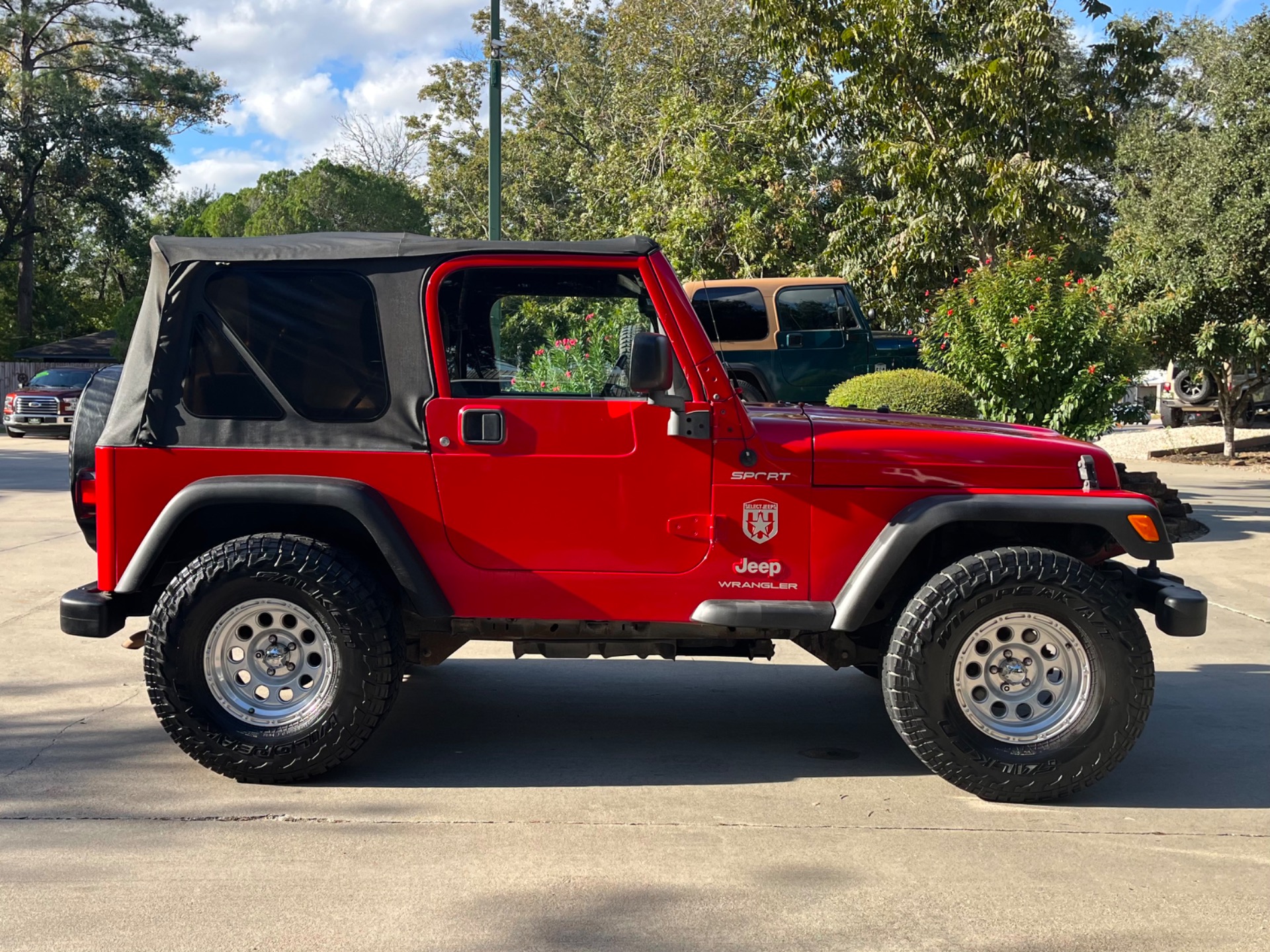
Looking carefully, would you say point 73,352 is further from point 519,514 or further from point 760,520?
point 760,520

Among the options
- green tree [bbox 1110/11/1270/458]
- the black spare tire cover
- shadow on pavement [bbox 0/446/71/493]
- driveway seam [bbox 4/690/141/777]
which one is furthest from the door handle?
green tree [bbox 1110/11/1270/458]

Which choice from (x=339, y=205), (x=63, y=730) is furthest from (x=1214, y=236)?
(x=339, y=205)

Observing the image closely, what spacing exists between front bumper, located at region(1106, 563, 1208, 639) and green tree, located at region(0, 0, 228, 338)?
41613 mm

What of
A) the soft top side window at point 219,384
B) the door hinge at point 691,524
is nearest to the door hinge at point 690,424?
the door hinge at point 691,524

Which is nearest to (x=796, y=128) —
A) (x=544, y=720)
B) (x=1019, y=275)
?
(x=1019, y=275)

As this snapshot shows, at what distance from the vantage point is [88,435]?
4.92 m

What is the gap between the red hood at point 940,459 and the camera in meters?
4.50

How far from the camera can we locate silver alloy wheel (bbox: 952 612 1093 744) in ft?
14.6

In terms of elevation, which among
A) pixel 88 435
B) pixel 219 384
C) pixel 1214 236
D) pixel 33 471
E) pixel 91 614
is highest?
pixel 1214 236

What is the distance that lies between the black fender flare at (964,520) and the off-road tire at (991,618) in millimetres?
148

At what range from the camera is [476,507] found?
449cm

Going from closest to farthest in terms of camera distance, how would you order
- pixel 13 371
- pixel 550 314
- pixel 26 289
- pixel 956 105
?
pixel 550 314 → pixel 956 105 → pixel 13 371 → pixel 26 289

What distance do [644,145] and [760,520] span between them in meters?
22.1

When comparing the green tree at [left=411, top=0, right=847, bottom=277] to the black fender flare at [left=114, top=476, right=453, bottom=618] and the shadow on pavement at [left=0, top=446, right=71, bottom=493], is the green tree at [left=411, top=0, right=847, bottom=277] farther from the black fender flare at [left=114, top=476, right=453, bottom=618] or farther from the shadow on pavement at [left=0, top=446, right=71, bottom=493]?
the black fender flare at [left=114, top=476, right=453, bottom=618]
